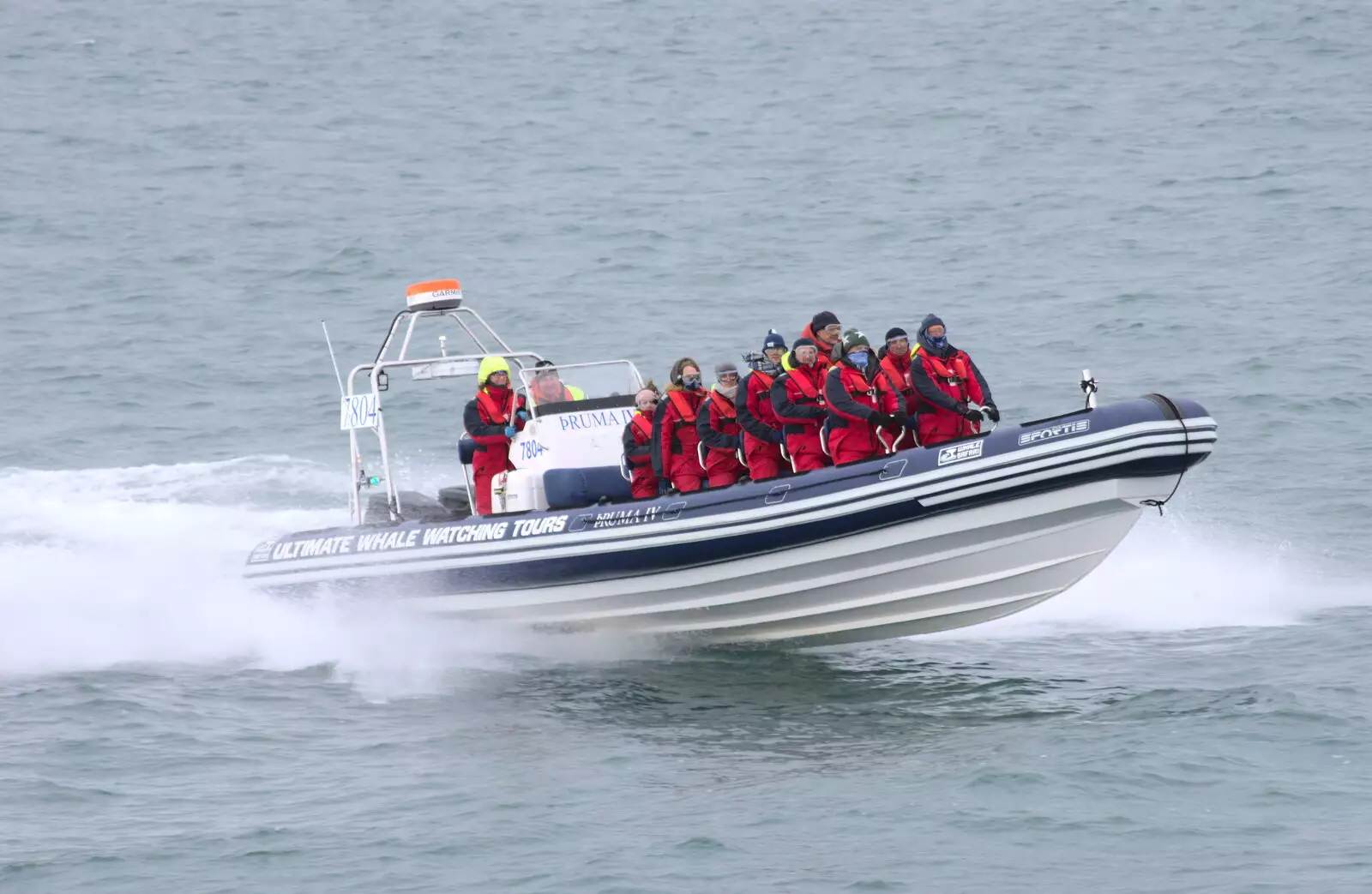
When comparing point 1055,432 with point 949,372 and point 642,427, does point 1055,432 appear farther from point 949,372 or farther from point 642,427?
point 642,427

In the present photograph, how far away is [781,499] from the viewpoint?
1038 cm

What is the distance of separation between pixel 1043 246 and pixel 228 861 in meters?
17.1

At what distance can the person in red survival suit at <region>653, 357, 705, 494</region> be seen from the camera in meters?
10.9

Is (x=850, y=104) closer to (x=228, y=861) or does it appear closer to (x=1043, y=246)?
(x=1043, y=246)

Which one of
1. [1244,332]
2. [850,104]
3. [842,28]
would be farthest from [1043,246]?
[842,28]

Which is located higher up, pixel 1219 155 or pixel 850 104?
pixel 850 104

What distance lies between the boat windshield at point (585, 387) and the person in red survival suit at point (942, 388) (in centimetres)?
223

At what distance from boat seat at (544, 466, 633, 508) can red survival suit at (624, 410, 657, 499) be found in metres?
0.25

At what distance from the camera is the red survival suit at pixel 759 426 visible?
10680 mm

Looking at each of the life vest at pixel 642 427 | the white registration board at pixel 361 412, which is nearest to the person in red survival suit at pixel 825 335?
the life vest at pixel 642 427

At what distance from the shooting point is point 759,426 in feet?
35.1

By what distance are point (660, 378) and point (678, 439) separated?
785cm

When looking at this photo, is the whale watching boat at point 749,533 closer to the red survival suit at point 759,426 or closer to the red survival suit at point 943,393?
the red survival suit at point 759,426

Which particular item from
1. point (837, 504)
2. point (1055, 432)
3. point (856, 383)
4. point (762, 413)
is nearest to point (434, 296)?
point (762, 413)
